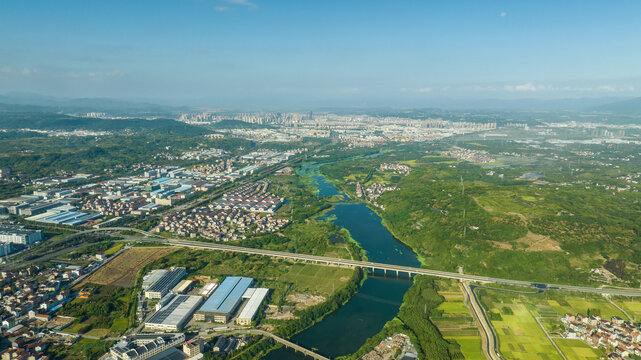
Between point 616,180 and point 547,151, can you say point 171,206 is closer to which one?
point 616,180

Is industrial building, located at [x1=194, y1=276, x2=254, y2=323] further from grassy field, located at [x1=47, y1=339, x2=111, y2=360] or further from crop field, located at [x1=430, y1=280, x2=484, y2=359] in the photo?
crop field, located at [x1=430, y1=280, x2=484, y2=359]

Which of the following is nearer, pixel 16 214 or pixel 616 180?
pixel 16 214

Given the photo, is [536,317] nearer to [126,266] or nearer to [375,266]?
[375,266]

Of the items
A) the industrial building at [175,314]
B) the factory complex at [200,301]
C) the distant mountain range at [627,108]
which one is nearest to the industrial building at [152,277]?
the factory complex at [200,301]

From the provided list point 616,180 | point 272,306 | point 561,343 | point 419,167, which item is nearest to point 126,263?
point 272,306

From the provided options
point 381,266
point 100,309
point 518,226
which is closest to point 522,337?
point 381,266

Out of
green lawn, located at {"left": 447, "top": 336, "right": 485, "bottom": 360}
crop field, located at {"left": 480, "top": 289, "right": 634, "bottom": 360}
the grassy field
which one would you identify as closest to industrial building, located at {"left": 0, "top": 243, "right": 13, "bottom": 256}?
the grassy field
